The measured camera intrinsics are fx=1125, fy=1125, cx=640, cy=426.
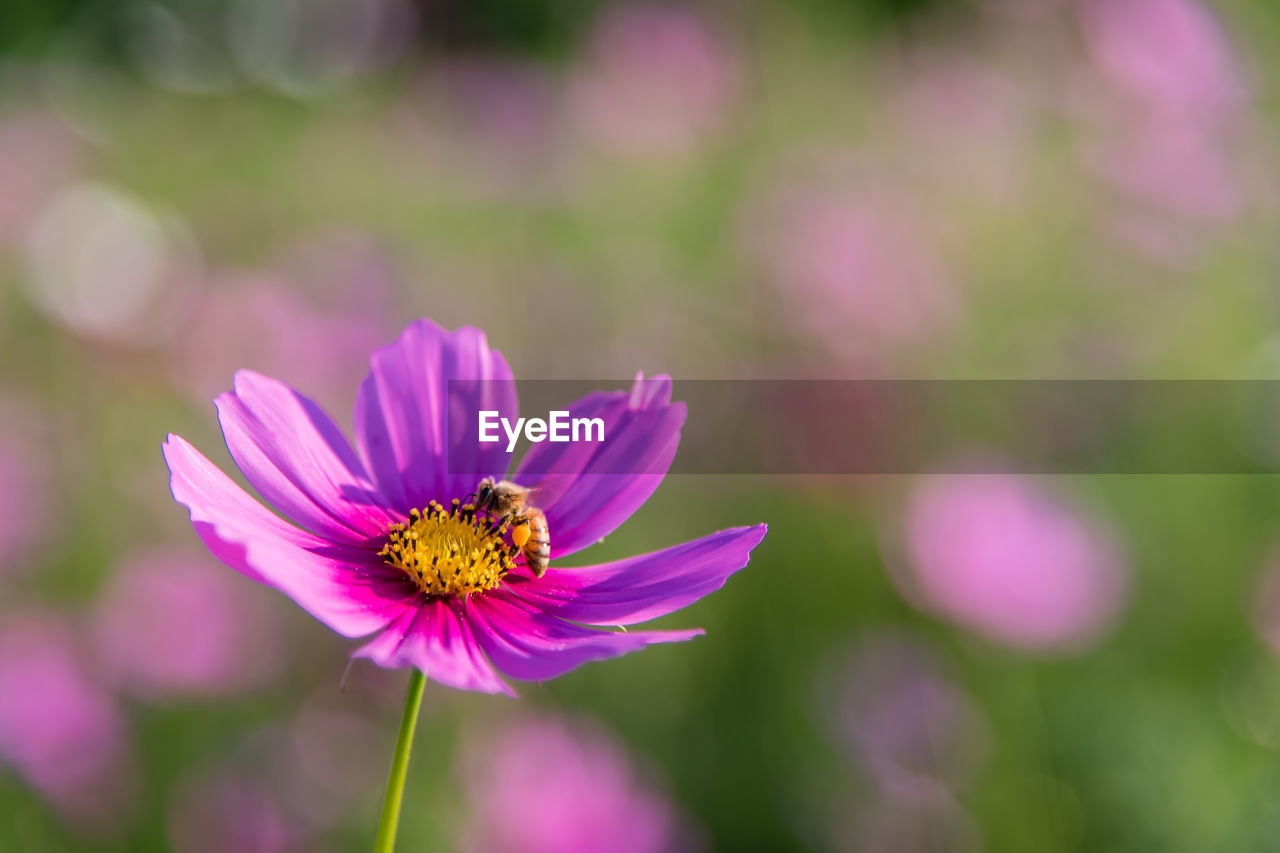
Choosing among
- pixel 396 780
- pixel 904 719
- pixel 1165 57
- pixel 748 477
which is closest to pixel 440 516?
pixel 396 780

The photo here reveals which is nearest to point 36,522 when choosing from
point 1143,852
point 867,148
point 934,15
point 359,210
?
point 1143,852

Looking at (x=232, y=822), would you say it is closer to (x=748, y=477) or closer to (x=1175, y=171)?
(x=748, y=477)

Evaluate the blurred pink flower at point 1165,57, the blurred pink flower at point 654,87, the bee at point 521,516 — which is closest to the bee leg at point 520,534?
the bee at point 521,516

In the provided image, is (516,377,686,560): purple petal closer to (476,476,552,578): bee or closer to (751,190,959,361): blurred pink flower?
(476,476,552,578): bee

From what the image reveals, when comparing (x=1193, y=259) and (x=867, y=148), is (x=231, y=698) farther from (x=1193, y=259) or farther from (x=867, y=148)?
(x=867, y=148)

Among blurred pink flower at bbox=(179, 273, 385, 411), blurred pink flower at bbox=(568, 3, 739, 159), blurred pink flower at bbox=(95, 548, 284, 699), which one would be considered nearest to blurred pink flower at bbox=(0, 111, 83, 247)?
blurred pink flower at bbox=(179, 273, 385, 411)
